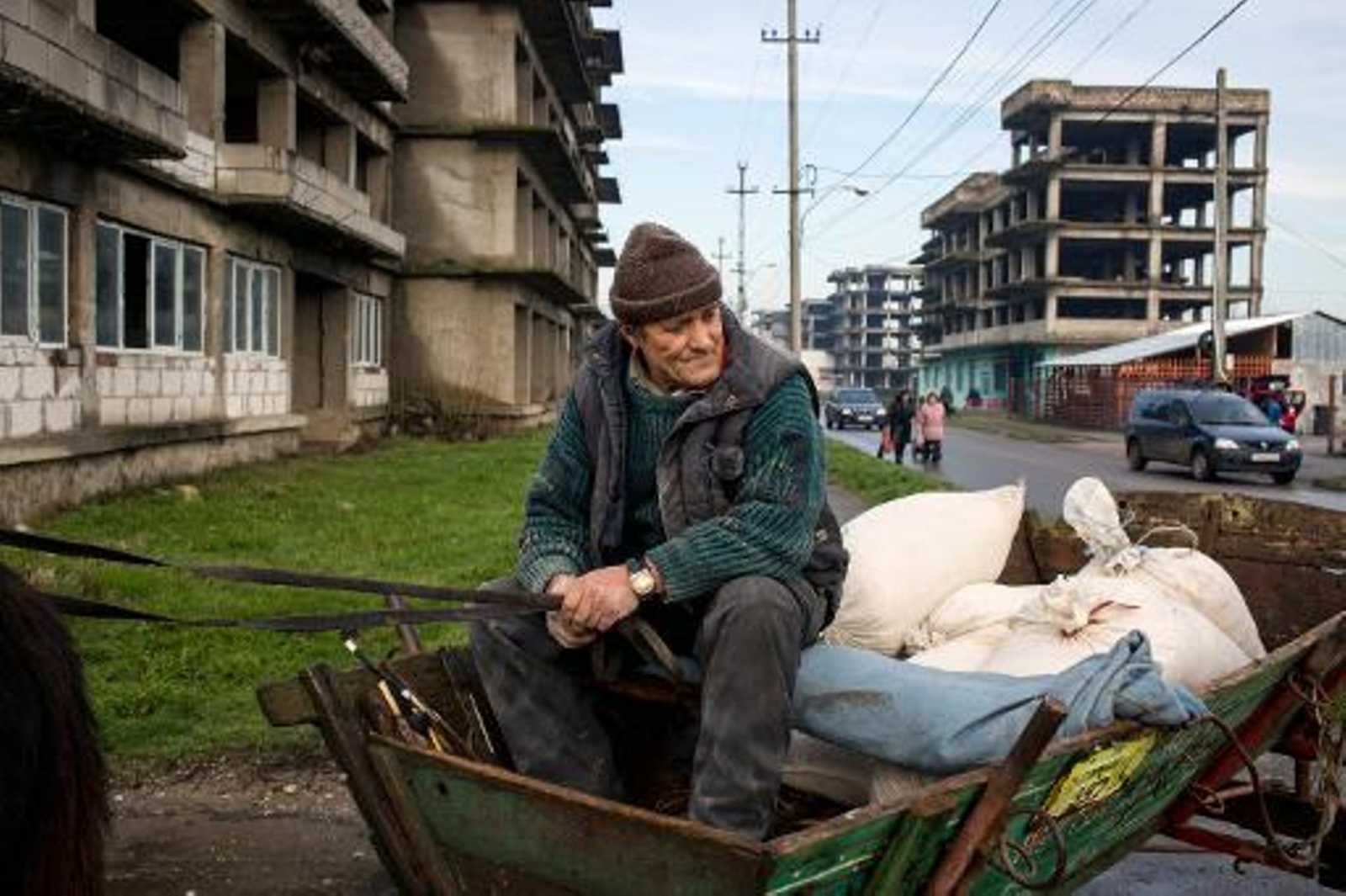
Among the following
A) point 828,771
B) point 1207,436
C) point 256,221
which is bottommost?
point 1207,436

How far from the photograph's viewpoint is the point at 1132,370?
48.7 metres

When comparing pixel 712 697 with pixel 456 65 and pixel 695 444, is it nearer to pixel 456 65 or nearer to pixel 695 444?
pixel 695 444

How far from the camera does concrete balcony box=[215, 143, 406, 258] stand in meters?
18.0

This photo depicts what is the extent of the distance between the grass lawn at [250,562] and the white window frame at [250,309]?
6.33 ft

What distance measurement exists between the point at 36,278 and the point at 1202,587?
11.9 m

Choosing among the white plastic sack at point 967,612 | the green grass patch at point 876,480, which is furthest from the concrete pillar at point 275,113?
the white plastic sack at point 967,612

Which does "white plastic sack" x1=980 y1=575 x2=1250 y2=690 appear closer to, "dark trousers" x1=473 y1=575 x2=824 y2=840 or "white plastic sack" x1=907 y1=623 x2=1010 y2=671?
"white plastic sack" x1=907 y1=623 x2=1010 y2=671

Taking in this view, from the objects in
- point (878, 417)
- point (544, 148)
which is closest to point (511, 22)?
point (544, 148)

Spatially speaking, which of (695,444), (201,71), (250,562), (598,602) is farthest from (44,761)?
(201,71)

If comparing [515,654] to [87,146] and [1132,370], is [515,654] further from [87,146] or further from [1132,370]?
[1132,370]

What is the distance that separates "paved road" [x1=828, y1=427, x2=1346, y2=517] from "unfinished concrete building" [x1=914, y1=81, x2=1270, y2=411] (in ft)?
127

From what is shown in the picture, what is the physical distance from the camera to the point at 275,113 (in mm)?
21109

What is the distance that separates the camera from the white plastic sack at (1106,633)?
364 cm

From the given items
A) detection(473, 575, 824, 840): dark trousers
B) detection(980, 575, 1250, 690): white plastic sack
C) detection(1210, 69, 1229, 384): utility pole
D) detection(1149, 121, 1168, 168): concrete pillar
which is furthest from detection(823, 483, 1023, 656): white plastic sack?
detection(1149, 121, 1168, 168): concrete pillar
